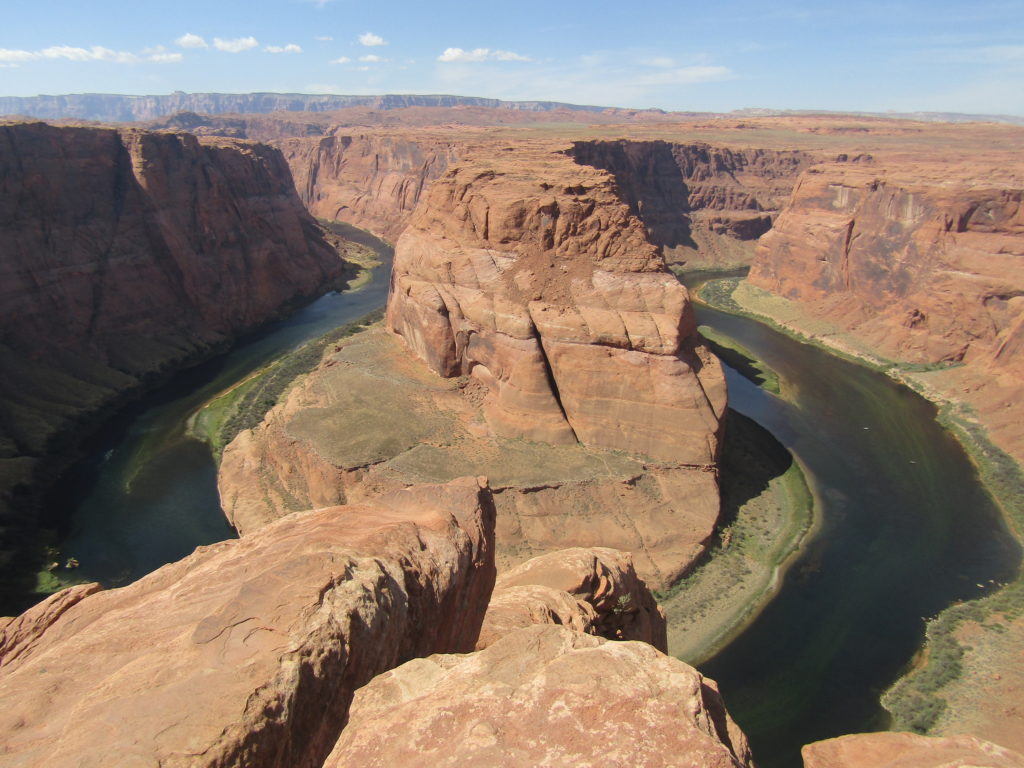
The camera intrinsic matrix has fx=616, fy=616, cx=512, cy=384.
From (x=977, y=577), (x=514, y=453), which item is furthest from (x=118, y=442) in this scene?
(x=977, y=577)

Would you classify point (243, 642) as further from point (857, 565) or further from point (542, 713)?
point (857, 565)

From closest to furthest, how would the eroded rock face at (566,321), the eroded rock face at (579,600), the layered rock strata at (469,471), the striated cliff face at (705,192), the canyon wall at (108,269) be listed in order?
1. the eroded rock face at (579,600)
2. the layered rock strata at (469,471)
3. the eroded rock face at (566,321)
4. the canyon wall at (108,269)
5. the striated cliff face at (705,192)

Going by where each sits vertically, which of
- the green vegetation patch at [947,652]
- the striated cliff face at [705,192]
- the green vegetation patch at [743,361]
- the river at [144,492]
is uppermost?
the striated cliff face at [705,192]

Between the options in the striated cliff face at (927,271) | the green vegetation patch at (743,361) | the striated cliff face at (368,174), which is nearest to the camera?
the striated cliff face at (927,271)

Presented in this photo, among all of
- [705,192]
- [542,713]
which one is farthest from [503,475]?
[705,192]

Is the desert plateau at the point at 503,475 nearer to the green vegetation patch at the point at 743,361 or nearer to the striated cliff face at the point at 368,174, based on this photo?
the green vegetation patch at the point at 743,361

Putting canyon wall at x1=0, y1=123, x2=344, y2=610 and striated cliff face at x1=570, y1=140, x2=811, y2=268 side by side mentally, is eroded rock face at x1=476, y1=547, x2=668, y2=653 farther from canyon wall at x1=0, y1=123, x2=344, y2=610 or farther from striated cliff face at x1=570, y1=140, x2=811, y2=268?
striated cliff face at x1=570, y1=140, x2=811, y2=268

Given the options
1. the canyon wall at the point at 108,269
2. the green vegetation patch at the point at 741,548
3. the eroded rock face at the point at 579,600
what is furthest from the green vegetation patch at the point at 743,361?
the canyon wall at the point at 108,269

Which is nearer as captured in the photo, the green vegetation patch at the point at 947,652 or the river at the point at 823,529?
the green vegetation patch at the point at 947,652
